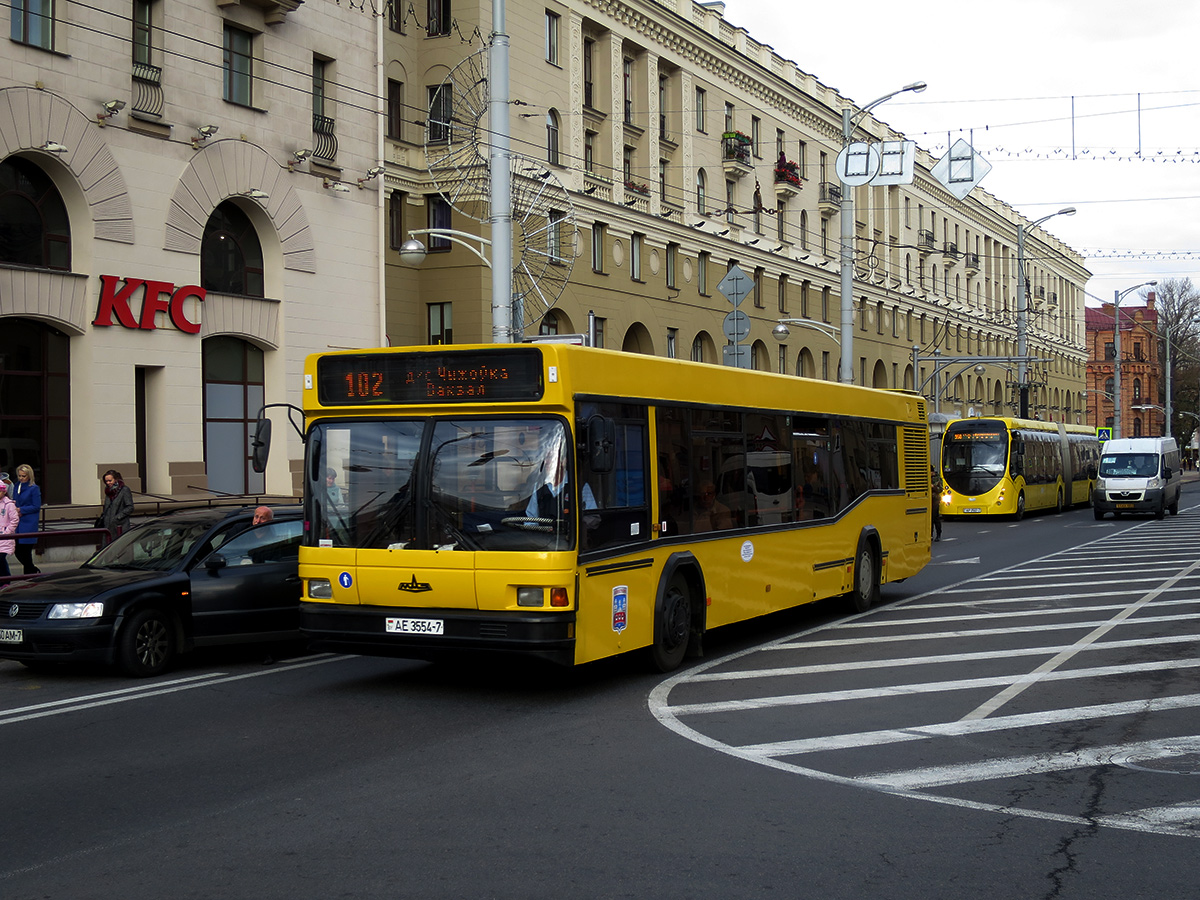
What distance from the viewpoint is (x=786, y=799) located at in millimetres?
6668

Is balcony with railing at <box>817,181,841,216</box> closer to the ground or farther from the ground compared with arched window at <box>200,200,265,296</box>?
farther from the ground

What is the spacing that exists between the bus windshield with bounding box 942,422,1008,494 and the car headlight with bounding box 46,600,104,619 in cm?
3278

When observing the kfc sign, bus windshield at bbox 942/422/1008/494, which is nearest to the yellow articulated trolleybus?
the kfc sign

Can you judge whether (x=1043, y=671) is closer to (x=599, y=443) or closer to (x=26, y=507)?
(x=599, y=443)

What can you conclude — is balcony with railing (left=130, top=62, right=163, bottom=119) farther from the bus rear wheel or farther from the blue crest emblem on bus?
the blue crest emblem on bus

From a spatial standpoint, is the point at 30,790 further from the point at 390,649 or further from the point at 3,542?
the point at 3,542

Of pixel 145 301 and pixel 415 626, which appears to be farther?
pixel 145 301

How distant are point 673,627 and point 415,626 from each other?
2387mm

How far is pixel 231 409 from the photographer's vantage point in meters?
27.2

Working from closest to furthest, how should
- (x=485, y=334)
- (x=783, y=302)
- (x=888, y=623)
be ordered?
(x=888, y=623) → (x=485, y=334) → (x=783, y=302)

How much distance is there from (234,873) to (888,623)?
394 inches

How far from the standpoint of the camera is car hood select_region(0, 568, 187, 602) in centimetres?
1089

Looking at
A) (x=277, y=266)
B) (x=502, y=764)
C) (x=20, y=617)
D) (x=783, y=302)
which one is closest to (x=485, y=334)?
(x=277, y=266)

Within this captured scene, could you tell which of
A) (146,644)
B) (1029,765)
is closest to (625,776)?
(1029,765)
